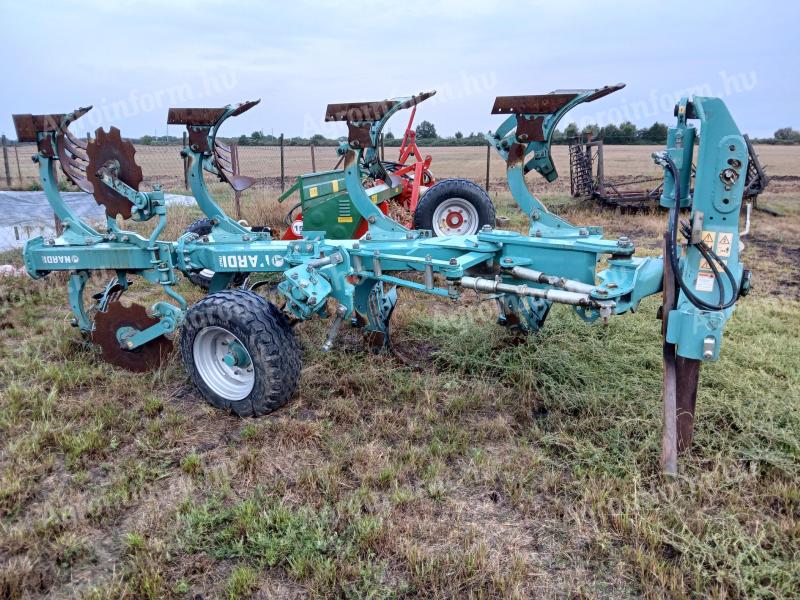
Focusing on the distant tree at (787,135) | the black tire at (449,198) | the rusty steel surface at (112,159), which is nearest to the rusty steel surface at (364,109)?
the rusty steel surface at (112,159)

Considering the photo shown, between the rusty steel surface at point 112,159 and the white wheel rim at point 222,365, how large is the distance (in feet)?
4.25

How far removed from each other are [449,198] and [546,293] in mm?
4803

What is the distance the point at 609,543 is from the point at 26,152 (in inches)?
1519

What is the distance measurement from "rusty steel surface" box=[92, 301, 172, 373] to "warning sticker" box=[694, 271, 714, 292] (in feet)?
11.8

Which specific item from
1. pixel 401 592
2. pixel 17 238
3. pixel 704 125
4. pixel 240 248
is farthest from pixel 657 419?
pixel 17 238

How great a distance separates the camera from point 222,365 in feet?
13.8

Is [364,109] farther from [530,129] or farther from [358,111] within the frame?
[530,129]

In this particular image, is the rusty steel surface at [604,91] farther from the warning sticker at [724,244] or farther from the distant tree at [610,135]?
the distant tree at [610,135]

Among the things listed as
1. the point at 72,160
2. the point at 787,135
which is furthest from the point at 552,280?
the point at 787,135

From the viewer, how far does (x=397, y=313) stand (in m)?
5.87

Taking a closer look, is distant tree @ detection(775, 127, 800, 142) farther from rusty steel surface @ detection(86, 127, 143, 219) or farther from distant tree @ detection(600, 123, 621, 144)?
rusty steel surface @ detection(86, 127, 143, 219)

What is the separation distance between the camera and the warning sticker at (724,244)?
118 inches

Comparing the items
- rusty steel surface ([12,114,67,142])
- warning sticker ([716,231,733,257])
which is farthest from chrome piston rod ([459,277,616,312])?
rusty steel surface ([12,114,67,142])

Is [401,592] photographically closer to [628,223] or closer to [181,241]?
[181,241]
